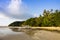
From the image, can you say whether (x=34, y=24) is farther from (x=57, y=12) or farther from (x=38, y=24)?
(x=57, y=12)

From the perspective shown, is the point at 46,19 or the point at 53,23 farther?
the point at 46,19

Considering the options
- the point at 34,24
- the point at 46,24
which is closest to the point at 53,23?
the point at 46,24

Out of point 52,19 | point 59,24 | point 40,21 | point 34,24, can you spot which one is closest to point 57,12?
point 52,19

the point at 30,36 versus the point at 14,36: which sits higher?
the point at 14,36

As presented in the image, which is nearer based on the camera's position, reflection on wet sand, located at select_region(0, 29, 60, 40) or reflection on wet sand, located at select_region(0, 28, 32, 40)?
reflection on wet sand, located at select_region(0, 29, 60, 40)

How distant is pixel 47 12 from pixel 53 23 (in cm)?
1180

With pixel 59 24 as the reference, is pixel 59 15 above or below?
above

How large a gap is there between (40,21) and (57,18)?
24373 millimetres

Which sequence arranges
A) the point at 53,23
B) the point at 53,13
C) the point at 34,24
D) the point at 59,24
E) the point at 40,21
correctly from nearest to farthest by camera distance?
the point at 59,24 → the point at 53,23 → the point at 53,13 → the point at 40,21 → the point at 34,24

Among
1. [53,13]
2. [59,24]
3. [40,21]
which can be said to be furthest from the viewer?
[40,21]

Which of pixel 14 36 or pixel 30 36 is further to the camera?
pixel 14 36

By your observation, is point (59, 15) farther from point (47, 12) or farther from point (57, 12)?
point (47, 12)

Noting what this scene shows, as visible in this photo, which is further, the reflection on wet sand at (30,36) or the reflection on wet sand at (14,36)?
the reflection on wet sand at (14,36)

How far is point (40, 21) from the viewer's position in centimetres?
10588
